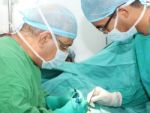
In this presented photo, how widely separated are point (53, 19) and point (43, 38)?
0.11 m

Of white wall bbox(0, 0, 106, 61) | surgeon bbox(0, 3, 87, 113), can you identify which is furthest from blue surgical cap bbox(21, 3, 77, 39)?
white wall bbox(0, 0, 106, 61)

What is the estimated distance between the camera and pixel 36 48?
155 cm

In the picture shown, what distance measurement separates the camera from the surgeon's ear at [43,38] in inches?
60.9

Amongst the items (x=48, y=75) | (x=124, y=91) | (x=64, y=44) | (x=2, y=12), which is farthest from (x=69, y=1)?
(x=64, y=44)

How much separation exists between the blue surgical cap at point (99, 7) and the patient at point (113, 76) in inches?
15.6

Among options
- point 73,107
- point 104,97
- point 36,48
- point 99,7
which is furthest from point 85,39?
point 36,48

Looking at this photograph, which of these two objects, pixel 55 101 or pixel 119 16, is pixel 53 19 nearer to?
pixel 119 16

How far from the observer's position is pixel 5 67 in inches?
52.4

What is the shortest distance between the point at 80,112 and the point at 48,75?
26.4 inches

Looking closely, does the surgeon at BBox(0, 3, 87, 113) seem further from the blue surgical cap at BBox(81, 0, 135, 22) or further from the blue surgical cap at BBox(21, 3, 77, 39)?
the blue surgical cap at BBox(81, 0, 135, 22)

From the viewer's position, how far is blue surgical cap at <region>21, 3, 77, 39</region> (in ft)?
5.11

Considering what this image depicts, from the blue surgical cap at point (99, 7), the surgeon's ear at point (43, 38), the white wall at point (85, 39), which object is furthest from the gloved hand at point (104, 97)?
the white wall at point (85, 39)

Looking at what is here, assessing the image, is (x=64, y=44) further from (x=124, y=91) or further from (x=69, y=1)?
(x=69, y=1)

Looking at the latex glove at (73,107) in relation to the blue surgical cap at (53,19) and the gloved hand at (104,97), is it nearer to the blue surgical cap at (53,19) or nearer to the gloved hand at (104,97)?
the gloved hand at (104,97)
